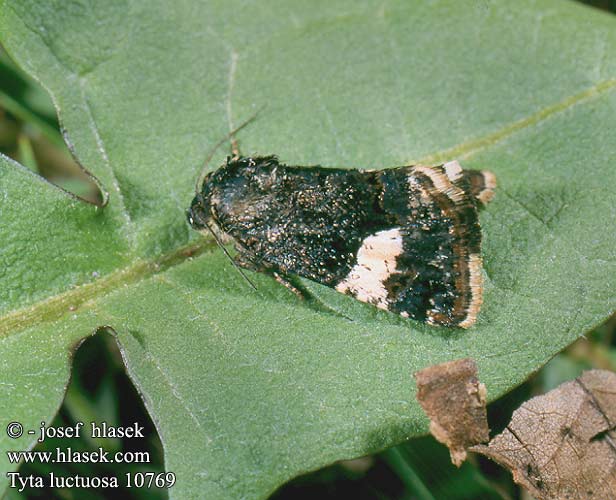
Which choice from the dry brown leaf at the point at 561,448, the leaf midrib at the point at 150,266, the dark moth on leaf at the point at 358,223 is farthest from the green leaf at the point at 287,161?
the dry brown leaf at the point at 561,448

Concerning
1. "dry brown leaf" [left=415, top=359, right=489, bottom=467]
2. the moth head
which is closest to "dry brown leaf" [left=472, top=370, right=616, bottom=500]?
"dry brown leaf" [left=415, top=359, right=489, bottom=467]

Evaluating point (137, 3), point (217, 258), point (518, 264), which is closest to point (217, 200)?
point (217, 258)

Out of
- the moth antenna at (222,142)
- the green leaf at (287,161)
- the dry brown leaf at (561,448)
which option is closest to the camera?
the green leaf at (287,161)

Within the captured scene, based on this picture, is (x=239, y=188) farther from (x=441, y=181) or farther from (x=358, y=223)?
(x=441, y=181)

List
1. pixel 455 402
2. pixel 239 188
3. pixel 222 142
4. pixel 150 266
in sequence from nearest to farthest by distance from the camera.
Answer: pixel 455 402
pixel 150 266
pixel 239 188
pixel 222 142

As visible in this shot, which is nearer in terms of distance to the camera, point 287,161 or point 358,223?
point 358,223

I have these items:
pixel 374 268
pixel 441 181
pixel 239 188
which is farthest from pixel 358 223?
pixel 239 188

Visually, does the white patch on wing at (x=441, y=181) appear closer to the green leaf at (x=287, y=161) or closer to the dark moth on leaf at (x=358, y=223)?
the dark moth on leaf at (x=358, y=223)
